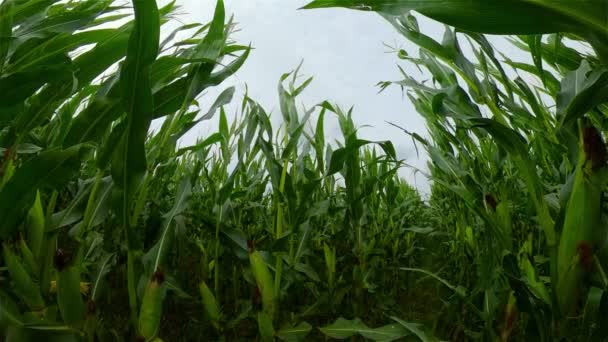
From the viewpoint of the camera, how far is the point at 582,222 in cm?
60

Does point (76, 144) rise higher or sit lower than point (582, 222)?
higher

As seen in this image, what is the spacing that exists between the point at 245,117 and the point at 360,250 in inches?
22.5

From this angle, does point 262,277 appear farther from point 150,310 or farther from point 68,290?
point 68,290

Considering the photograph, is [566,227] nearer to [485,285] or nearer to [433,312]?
[485,285]

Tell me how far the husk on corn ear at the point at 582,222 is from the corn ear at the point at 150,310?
0.62m

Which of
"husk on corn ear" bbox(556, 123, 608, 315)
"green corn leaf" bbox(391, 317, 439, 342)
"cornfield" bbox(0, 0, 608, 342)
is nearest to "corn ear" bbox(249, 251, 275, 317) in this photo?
"cornfield" bbox(0, 0, 608, 342)

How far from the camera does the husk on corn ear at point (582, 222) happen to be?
58cm

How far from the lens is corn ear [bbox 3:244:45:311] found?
0.69 meters

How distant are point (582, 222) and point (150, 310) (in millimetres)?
667

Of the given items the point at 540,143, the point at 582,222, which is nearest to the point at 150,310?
the point at 582,222

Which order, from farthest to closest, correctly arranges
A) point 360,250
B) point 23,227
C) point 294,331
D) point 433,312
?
point 433,312 < point 360,250 < point 294,331 < point 23,227

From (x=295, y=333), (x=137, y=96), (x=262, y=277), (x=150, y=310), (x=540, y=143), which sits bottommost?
(x=295, y=333)

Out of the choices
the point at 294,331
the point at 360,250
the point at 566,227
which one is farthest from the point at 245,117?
the point at 566,227

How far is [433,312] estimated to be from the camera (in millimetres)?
1654
